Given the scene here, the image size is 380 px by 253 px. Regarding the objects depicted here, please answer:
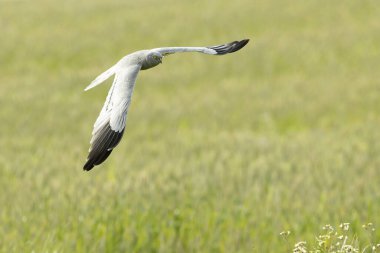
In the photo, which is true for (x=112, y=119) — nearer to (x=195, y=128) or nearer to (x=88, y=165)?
(x=88, y=165)

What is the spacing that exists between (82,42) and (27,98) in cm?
1171

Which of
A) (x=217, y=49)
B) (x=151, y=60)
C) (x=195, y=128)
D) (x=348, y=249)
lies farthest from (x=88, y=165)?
(x=195, y=128)

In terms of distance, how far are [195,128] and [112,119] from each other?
41.8ft

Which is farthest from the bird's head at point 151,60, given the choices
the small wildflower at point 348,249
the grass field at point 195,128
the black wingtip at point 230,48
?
the grass field at point 195,128

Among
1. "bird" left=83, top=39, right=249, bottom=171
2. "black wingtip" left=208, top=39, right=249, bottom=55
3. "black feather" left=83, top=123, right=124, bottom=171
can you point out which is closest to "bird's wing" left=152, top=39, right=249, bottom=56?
"black wingtip" left=208, top=39, right=249, bottom=55

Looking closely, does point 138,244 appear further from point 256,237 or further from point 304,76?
point 304,76

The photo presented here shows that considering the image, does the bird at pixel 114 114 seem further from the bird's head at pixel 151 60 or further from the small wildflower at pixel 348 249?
the small wildflower at pixel 348 249

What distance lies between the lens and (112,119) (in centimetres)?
198

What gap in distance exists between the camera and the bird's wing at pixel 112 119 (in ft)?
6.46

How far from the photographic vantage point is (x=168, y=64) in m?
24.0

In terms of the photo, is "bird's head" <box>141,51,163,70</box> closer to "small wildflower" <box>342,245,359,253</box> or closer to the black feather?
the black feather

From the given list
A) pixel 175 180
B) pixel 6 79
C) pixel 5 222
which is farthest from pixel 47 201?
pixel 6 79

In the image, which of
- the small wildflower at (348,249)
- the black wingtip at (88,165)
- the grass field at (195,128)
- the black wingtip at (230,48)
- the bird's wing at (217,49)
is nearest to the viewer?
the black wingtip at (88,165)

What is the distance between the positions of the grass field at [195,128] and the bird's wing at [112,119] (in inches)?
77.7
